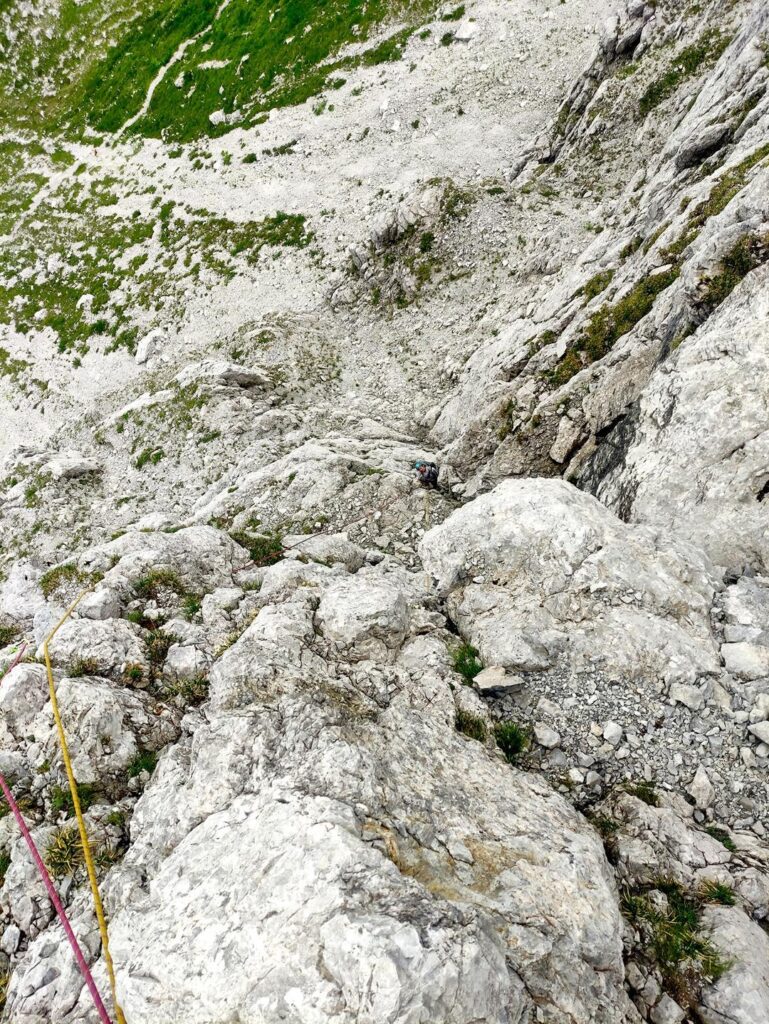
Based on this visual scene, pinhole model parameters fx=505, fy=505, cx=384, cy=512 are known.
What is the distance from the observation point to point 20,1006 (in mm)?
7562

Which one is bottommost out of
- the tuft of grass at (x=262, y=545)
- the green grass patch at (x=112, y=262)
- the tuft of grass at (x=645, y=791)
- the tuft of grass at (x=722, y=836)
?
the tuft of grass at (x=722, y=836)

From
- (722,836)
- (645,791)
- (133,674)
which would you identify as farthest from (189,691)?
(722,836)

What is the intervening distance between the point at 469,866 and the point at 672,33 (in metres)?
46.4

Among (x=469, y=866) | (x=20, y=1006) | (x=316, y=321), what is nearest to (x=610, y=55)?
(x=316, y=321)

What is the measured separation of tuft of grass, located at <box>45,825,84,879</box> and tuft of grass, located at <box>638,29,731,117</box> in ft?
147

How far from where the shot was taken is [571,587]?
40.8 ft

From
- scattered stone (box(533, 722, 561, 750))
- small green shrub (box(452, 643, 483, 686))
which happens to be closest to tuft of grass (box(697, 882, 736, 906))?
scattered stone (box(533, 722, 561, 750))

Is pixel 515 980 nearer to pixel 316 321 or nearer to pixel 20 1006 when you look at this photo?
pixel 20 1006

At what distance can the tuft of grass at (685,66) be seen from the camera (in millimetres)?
30016

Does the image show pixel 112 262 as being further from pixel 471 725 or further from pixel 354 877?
pixel 354 877

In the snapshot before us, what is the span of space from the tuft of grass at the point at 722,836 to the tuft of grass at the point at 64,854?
1137 centimetres

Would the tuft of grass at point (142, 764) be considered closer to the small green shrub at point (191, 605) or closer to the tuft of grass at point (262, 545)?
the small green shrub at point (191, 605)

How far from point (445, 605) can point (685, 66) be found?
125ft

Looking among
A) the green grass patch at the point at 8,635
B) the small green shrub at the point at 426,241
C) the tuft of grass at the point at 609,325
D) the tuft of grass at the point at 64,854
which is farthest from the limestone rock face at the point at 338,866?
the small green shrub at the point at 426,241
